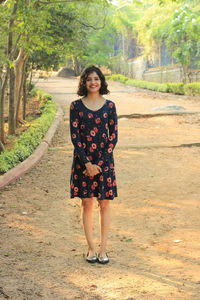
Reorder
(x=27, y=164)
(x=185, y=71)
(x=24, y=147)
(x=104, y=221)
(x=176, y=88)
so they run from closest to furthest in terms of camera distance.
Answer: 1. (x=104, y=221)
2. (x=27, y=164)
3. (x=24, y=147)
4. (x=176, y=88)
5. (x=185, y=71)

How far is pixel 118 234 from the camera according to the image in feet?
16.6

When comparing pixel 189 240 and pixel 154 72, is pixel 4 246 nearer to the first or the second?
pixel 189 240

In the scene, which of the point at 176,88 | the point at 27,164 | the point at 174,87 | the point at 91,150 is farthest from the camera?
the point at 174,87

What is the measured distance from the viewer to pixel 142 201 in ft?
20.8

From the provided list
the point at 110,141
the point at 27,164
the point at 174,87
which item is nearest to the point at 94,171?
the point at 110,141

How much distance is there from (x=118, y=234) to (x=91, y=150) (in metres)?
1.49

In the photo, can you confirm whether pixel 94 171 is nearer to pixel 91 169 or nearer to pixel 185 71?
pixel 91 169

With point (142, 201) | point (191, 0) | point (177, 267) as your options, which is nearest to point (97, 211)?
point (142, 201)

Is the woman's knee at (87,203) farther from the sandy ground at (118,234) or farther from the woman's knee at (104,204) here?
the sandy ground at (118,234)

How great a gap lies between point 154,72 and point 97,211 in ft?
93.7

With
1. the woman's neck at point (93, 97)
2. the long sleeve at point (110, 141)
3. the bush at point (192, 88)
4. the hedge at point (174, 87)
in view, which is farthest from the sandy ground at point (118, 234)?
the hedge at point (174, 87)

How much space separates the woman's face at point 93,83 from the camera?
3977 mm

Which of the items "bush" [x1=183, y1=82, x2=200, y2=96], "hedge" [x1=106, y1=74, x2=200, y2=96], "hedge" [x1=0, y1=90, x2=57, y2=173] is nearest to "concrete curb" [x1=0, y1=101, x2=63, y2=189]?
"hedge" [x1=0, y1=90, x2=57, y2=173]

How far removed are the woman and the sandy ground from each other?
45cm
